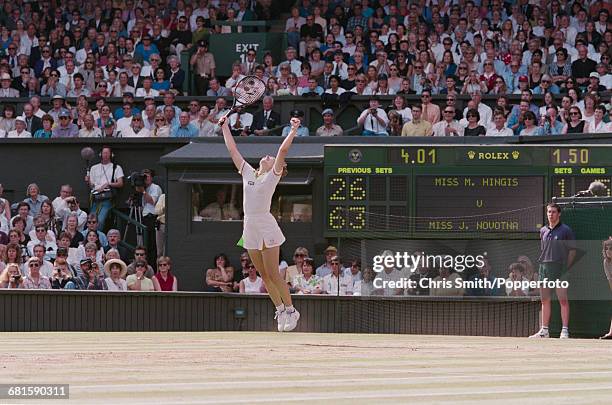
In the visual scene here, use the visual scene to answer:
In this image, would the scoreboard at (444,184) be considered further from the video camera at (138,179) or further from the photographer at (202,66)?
the photographer at (202,66)

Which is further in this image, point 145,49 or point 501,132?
point 145,49

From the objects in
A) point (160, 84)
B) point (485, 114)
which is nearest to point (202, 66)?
point (160, 84)

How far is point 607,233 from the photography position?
53.3 feet

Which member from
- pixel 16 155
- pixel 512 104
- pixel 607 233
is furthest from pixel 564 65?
pixel 16 155

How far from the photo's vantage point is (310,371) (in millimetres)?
8859

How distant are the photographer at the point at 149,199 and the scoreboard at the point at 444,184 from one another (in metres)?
4.31

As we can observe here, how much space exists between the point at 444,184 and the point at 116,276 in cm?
473

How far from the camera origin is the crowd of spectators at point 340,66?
22453mm

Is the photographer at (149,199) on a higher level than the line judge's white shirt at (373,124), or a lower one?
lower

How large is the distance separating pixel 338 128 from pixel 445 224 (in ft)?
14.8

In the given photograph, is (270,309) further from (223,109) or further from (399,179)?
(223,109)

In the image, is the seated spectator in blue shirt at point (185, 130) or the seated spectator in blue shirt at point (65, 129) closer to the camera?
the seated spectator in blue shirt at point (185, 130)

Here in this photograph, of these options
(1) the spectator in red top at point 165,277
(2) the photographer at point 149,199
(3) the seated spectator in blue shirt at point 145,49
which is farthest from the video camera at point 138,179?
(3) the seated spectator in blue shirt at point 145,49

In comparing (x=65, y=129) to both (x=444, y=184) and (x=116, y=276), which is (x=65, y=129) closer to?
(x=116, y=276)
